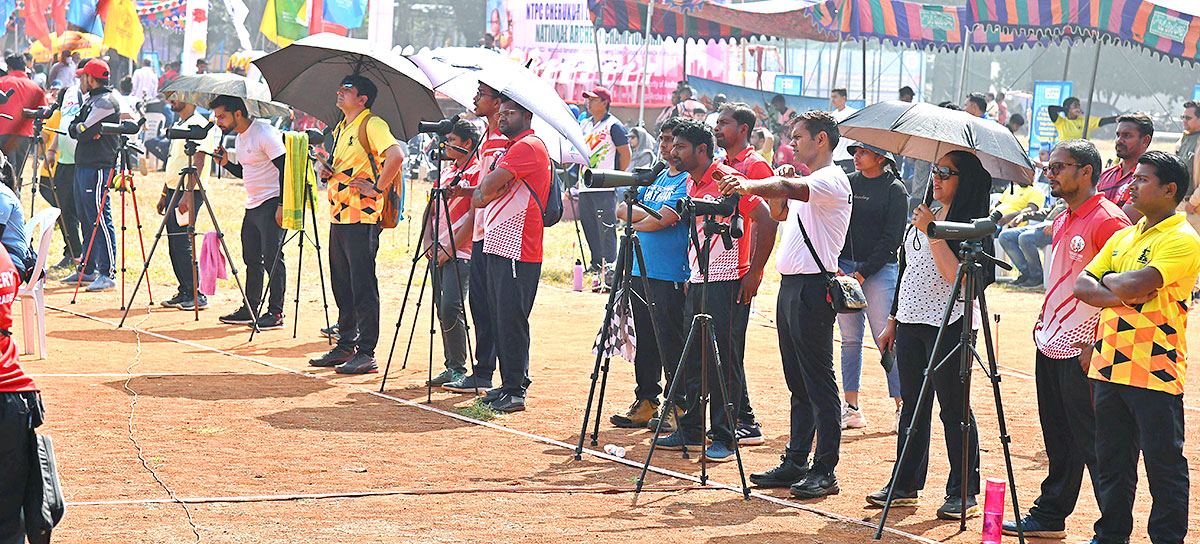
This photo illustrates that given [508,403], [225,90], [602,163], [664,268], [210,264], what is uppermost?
[225,90]

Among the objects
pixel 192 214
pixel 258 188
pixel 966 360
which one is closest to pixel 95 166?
pixel 192 214

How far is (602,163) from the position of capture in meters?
14.7

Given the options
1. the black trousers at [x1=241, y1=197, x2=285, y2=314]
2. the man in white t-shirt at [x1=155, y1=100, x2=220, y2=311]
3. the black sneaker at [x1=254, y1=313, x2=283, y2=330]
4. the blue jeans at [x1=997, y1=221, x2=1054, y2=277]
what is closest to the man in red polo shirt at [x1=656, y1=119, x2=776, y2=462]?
the black trousers at [x1=241, y1=197, x2=285, y2=314]

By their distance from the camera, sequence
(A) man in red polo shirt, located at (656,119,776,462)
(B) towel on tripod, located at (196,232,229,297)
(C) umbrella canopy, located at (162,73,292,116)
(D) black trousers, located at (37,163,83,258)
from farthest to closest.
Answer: (D) black trousers, located at (37,163,83,258) → (B) towel on tripod, located at (196,232,229,297) → (C) umbrella canopy, located at (162,73,292,116) → (A) man in red polo shirt, located at (656,119,776,462)

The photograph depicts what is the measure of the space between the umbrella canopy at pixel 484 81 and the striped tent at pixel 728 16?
14.2 metres

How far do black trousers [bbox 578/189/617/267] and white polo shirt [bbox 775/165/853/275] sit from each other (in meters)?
8.40

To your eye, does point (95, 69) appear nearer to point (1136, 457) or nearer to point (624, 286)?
point (624, 286)

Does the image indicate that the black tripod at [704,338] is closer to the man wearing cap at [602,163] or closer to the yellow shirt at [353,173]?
the yellow shirt at [353,173]

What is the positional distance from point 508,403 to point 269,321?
4076 millimetres

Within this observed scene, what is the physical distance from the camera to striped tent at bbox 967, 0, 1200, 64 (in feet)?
61.6

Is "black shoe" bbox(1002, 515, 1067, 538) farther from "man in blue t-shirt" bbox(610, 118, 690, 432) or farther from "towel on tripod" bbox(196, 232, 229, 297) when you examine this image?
"towel on tripod" bbox(196, 232, 229, 297)

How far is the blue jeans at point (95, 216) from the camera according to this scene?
43.9ft

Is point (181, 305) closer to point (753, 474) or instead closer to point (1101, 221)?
point (753, 474)

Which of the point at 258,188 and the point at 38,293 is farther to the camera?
the point at 258,188
